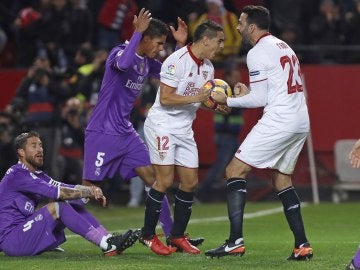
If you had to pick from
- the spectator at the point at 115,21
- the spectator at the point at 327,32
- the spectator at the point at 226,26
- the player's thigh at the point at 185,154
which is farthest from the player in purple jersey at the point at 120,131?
the spectator at the point at 327,32

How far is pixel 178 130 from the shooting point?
1159 cm

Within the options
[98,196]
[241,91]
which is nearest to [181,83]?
[241,91]

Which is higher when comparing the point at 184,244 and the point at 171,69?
the point at 171,69

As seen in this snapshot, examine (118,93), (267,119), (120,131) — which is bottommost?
(120,131)

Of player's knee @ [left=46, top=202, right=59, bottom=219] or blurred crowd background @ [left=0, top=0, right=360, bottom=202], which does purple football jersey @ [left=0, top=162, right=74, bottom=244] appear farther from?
blurred crowd background @ [left=0, top=0, right=360, bottom=202]

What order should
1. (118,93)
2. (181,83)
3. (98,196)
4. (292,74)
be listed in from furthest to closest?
(118,93)
(181,83)
(292,74)
(98,196)

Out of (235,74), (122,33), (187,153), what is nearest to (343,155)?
(235,74)

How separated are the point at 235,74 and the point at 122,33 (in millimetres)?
3227

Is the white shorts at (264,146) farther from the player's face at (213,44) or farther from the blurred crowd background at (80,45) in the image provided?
the blurred crowd background at (80,45)

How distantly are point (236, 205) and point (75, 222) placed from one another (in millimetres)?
1578

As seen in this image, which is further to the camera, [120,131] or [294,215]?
[120,131]

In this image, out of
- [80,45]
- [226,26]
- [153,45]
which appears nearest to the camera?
[153,45]

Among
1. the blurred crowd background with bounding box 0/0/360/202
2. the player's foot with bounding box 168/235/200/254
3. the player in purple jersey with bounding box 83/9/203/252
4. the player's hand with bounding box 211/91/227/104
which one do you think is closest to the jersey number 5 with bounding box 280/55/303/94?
the player's hand with bounding box 211/91/227/104

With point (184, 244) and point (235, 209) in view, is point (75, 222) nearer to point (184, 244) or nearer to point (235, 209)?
point (184, 244)
